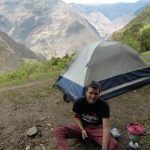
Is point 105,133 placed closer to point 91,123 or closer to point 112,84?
point 91,123

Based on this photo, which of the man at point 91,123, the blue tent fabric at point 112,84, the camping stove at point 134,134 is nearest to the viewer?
the man at point 91,123

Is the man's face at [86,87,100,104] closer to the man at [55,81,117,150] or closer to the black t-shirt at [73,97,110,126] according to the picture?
the man at [55,81,117,150]

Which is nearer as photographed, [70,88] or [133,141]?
[133,141]

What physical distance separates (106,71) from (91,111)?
473 cm

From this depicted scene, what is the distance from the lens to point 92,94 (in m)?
7.20

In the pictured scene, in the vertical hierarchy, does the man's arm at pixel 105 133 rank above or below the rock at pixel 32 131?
above

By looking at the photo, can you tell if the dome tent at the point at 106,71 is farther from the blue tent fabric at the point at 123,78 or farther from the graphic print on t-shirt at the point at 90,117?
the graphic print on t-shirt at the point at 90,117

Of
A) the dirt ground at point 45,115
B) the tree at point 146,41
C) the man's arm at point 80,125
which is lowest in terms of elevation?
the tree at point 146,41

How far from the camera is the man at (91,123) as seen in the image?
23.8ft

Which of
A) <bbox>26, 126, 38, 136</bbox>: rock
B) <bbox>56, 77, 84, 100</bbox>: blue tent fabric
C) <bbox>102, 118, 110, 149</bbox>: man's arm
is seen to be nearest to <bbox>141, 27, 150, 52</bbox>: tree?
<bbox>56, 77, 84, 100</bbox>: blue tent fabric

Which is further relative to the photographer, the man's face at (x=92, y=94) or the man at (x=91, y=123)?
the man at (x=91, y=123)

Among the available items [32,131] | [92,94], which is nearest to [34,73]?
[32,131]

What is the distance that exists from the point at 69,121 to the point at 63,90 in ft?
8.77

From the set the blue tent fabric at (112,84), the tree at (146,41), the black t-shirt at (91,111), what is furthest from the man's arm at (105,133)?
the tree at (146,41)
